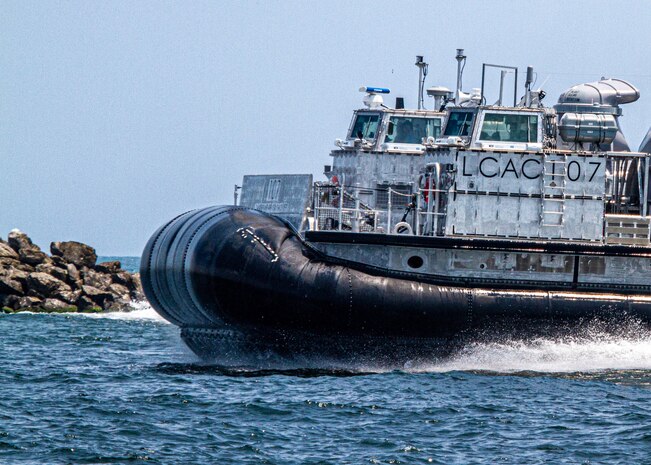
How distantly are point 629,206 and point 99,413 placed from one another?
953cm

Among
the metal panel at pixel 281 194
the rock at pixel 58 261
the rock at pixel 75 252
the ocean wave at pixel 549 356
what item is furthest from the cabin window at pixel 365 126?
the rock at pixel 75 252

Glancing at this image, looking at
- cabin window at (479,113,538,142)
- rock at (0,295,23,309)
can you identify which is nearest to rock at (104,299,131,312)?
rock at (0,295,23,309)

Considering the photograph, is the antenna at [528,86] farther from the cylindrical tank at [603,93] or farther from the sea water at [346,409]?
the sea water at [346,409]

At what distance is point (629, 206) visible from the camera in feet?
63.3

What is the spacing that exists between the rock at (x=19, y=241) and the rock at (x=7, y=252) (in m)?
0.27

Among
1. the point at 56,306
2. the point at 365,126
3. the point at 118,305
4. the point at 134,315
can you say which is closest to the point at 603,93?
the point at 365,126

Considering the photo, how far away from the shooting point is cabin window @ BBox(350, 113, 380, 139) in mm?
22594

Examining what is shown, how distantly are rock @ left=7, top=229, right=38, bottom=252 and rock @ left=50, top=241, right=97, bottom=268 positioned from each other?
85cm

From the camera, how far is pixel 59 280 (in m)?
36.2

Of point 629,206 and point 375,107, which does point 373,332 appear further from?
point 375,107

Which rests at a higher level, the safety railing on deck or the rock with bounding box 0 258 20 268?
the safety railing on deck

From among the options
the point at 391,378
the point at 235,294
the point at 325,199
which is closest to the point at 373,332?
the point at 391,378

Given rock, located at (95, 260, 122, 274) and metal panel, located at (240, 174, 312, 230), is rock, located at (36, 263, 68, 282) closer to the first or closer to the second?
rock, located at (95, 260, 122, 274)

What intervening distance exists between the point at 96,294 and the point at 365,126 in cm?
1652
